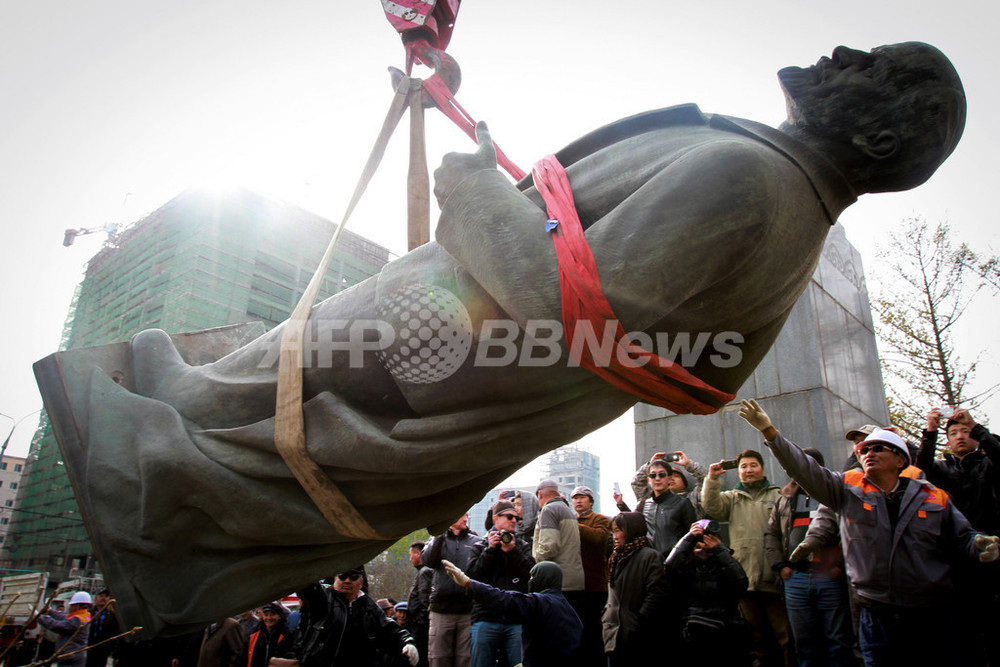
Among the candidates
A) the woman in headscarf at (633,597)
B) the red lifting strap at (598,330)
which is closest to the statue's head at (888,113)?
the red lifting strap at (598,330)

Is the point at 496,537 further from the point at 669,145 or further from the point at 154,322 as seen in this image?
the point at 154,322

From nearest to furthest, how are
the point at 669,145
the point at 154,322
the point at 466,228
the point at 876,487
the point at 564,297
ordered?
the point at 564,297
the point at 466,228
the point at 669,145
the point at 876,487
the point at 154,322

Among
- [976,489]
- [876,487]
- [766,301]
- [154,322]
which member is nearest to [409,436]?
[766,301]

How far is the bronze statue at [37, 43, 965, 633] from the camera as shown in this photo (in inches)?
53.4

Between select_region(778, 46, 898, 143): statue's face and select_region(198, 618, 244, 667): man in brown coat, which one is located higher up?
select_region(778, 46, 898, 143): statue's face

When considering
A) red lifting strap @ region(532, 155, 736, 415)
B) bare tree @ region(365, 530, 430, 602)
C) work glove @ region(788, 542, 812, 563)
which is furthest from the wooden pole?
bare tree @ region(365, 530, 430, 602)

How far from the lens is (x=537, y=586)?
509 cm

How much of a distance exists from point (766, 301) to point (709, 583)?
3562 mm

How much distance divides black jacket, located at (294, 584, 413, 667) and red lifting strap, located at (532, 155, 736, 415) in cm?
465

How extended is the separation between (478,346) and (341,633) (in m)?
4.96

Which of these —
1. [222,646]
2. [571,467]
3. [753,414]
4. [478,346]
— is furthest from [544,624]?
[571,467]

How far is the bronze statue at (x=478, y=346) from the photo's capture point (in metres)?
1.36

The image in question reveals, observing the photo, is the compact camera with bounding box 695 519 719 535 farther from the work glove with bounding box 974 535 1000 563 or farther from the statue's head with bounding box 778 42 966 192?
the statue's head with bounding box 778 42 966 192

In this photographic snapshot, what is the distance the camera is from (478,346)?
1.50 metres
